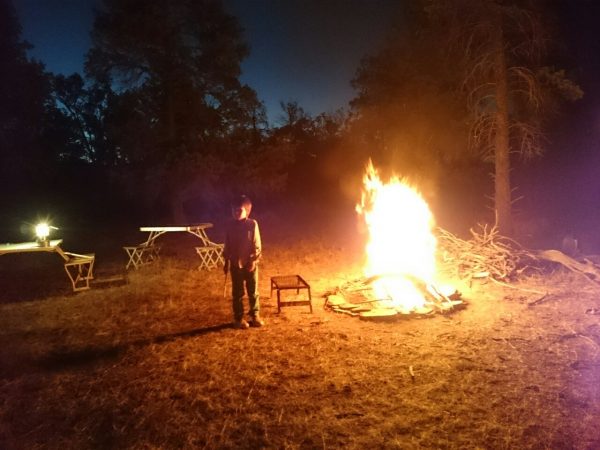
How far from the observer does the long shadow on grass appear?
5695 mm

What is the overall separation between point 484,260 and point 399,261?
83.5 inches

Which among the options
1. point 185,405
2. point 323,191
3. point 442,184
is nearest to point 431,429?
point 185,405

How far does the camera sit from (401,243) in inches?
382

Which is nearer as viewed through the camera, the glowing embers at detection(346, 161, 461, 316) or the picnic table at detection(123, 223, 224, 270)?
the glowing embers at detection(346, 161, 461, 316)

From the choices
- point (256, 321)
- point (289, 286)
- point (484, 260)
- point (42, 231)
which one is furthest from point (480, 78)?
point (42, 231)

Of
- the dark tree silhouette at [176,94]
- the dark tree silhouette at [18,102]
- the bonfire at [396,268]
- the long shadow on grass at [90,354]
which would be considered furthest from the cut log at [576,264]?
the dark tree silhouette at [18,102]

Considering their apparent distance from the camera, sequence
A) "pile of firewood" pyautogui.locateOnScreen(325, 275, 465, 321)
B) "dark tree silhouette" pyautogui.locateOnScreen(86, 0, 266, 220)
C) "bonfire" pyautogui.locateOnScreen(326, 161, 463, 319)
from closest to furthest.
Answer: "pile of firewood" pyautogui.locateOnScreen(325, 275, 465, 321) < "bonfire" pyautogui.locateOnScreen(326, 161, 463, 319) < "dark tree silhouette" pyautogui.locateOnScreen(86, 0, 266, 220)

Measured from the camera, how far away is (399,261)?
30.9ft

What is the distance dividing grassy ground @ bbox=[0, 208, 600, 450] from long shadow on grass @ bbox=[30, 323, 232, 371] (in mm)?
31

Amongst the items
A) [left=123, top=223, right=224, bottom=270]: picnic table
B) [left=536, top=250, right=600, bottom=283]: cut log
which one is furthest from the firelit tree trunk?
[left=123, top=223, right=224, bottom=270]: picnic table

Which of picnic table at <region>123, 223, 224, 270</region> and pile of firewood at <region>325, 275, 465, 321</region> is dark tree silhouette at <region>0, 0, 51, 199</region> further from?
pile of firewood at <region>325, 275, 465, 321</region>

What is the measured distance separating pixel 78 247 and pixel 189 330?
12.9 m

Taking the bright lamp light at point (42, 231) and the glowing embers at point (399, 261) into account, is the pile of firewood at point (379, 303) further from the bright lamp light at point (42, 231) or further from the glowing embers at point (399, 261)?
the bright lamp light at point (42, 231)

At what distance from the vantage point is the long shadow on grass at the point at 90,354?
A: 18.7ft
